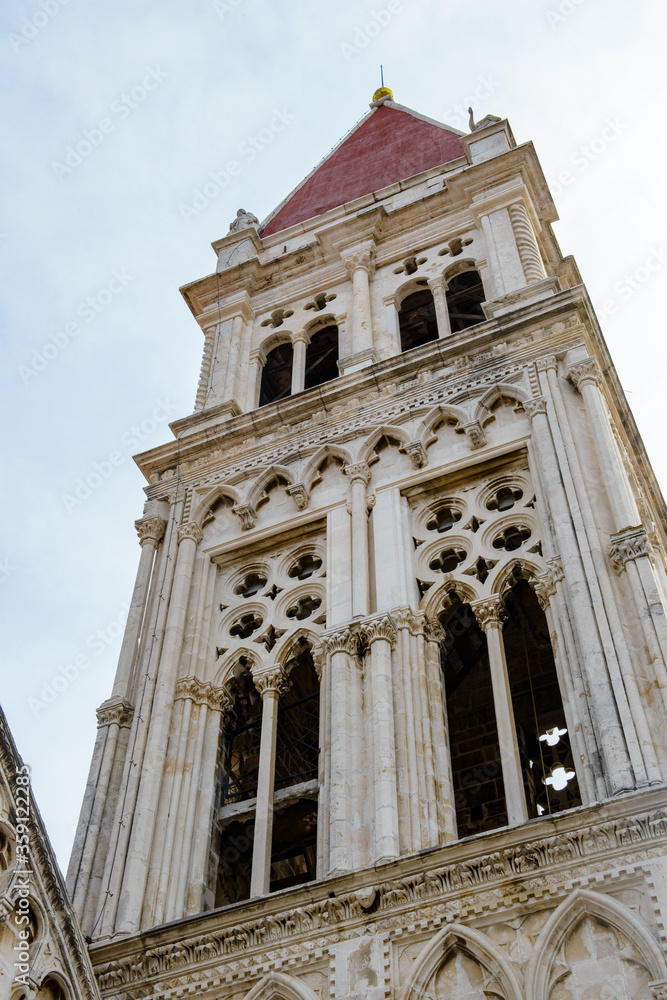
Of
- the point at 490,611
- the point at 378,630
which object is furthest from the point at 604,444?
the point at 378,630

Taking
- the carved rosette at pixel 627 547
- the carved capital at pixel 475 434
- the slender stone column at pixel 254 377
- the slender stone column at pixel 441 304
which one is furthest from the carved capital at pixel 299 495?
the carved rosette at pixel 627 547

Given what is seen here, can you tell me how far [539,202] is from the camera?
95.6ft

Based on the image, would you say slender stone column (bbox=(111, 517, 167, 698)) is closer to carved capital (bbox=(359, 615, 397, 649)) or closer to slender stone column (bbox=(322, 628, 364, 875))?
slender stone column (bbox=(322, 628, 364, 875))

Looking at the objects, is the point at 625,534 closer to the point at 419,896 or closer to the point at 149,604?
the point at 419,896

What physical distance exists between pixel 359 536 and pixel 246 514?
101 inches

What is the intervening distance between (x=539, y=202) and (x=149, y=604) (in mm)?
12307

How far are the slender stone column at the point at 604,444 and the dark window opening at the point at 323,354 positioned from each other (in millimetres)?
8794

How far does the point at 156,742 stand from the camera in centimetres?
1883

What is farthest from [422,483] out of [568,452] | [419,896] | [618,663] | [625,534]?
[419,896]

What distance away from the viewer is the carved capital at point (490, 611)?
1858 centimetres

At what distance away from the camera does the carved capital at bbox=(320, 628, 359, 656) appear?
18.5 metres

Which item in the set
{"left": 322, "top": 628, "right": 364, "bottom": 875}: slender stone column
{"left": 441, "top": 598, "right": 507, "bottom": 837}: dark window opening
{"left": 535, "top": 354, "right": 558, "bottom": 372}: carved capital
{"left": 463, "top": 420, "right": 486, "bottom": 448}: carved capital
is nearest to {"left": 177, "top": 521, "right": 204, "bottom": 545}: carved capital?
{"left": 441, "top": 598, "right": 507, "bottom": 837}: dark window opening

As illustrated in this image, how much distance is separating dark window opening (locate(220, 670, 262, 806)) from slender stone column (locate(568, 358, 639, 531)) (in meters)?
5.47

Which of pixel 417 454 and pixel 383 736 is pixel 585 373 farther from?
pixel 383 736
